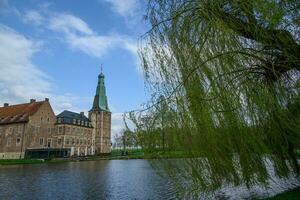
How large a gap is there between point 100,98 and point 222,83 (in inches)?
3328

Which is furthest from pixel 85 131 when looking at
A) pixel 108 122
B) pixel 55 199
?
pixel 55 199

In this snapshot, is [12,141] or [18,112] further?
[18,112]

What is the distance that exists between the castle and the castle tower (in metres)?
0.24

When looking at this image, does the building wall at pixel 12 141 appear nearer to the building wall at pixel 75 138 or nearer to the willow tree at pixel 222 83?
the building wall at pixel 75 138

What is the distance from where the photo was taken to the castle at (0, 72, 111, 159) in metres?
60.8

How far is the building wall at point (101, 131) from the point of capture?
82.2 m

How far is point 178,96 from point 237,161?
1798 millimetres

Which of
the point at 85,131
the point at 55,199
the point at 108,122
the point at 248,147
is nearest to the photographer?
the point at 248,147

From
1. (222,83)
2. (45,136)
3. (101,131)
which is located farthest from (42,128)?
(222,83)

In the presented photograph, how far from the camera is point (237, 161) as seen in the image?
6.75 metres

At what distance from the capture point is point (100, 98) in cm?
8956

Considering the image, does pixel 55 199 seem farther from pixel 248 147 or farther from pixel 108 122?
pixel 108 122

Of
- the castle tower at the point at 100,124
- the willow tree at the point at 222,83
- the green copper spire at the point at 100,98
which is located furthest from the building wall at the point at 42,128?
the willow tree at the point at 222,83

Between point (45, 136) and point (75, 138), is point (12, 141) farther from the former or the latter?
point (75, 138)
